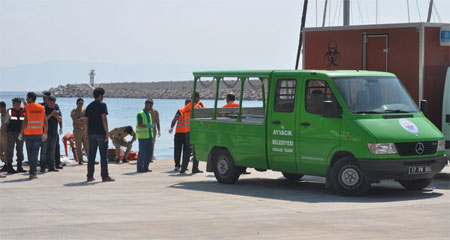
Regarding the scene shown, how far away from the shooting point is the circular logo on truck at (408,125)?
13.1 metres

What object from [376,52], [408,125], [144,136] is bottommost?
[144,136]

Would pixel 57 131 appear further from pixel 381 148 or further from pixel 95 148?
pixel 381 148

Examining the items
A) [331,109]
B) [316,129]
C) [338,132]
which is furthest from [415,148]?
[316,129]

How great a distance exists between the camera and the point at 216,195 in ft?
44.7

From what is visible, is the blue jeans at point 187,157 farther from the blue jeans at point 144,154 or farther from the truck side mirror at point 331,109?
the truck side mirror at point 331,109

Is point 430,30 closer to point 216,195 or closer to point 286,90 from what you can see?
point 286,90

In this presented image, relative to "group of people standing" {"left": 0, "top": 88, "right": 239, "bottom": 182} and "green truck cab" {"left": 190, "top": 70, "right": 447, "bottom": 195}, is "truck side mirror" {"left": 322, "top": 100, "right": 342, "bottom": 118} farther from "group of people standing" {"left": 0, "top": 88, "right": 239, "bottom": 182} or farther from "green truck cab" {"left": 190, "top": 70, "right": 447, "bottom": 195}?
"group of people standing" {"left": 0, "top": 88, "right": 239, "bottom": 182}

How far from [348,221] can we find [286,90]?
4.01 m

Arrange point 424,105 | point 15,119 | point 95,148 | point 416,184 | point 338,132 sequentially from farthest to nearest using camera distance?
point 15,119
point 95,148
point 424,105
point 416,184
point 338,132

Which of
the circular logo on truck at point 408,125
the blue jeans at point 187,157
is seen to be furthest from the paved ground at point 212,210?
the blue jeans at point 187,157

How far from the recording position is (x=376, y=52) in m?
16.2

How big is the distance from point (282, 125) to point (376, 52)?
325 centimetres

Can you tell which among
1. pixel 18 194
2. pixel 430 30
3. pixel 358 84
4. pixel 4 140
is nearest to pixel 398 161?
pixel 358 84

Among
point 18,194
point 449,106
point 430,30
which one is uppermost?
point 430,30
